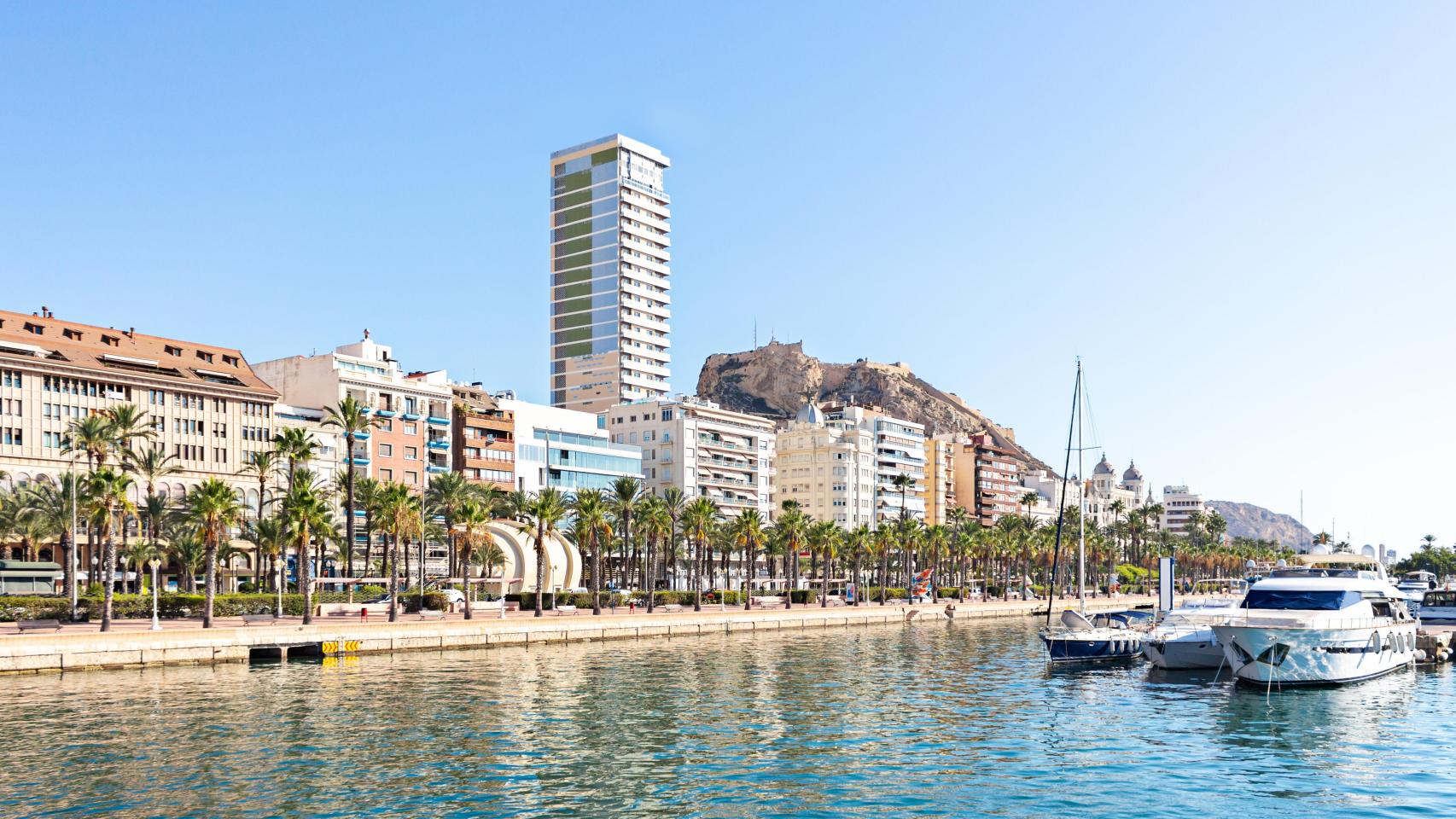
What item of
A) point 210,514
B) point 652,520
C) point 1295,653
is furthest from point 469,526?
point 1295,653

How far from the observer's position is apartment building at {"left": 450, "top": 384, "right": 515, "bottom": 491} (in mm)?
155625

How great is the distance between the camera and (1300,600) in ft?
197

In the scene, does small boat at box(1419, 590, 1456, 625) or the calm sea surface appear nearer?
the calm sea surface

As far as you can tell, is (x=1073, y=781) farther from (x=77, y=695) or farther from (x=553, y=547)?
(x=553, y=547)

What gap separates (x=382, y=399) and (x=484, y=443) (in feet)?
53.5

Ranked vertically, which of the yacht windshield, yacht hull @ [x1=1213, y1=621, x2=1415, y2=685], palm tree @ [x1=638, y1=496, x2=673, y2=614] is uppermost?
palm tree @ [x1=638, y1=496, x2=673, y2=614]

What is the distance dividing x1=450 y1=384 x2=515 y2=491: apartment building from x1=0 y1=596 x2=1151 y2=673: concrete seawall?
5296 centimetres

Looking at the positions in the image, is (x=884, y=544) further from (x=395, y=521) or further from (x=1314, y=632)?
(x=1314, y=632)

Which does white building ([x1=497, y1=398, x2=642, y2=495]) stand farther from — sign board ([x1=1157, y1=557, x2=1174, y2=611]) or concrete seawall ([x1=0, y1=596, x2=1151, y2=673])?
sign board ([x1=1157, y1=557, x2=1174, y2=611])

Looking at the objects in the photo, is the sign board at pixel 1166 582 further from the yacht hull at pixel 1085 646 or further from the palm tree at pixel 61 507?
the palm tree at pixel 61 507

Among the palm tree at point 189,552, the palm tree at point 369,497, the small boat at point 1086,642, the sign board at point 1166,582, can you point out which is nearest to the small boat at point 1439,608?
the sign board at point 1166,582

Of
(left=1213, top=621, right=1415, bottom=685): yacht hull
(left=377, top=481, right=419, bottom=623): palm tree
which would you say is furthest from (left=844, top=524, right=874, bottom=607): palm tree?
(left=1213, top=621, right=1415, bottom=685): yacht hull

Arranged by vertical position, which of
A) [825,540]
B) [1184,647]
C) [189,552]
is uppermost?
[189,552]

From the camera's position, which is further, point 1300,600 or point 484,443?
point 484,443
